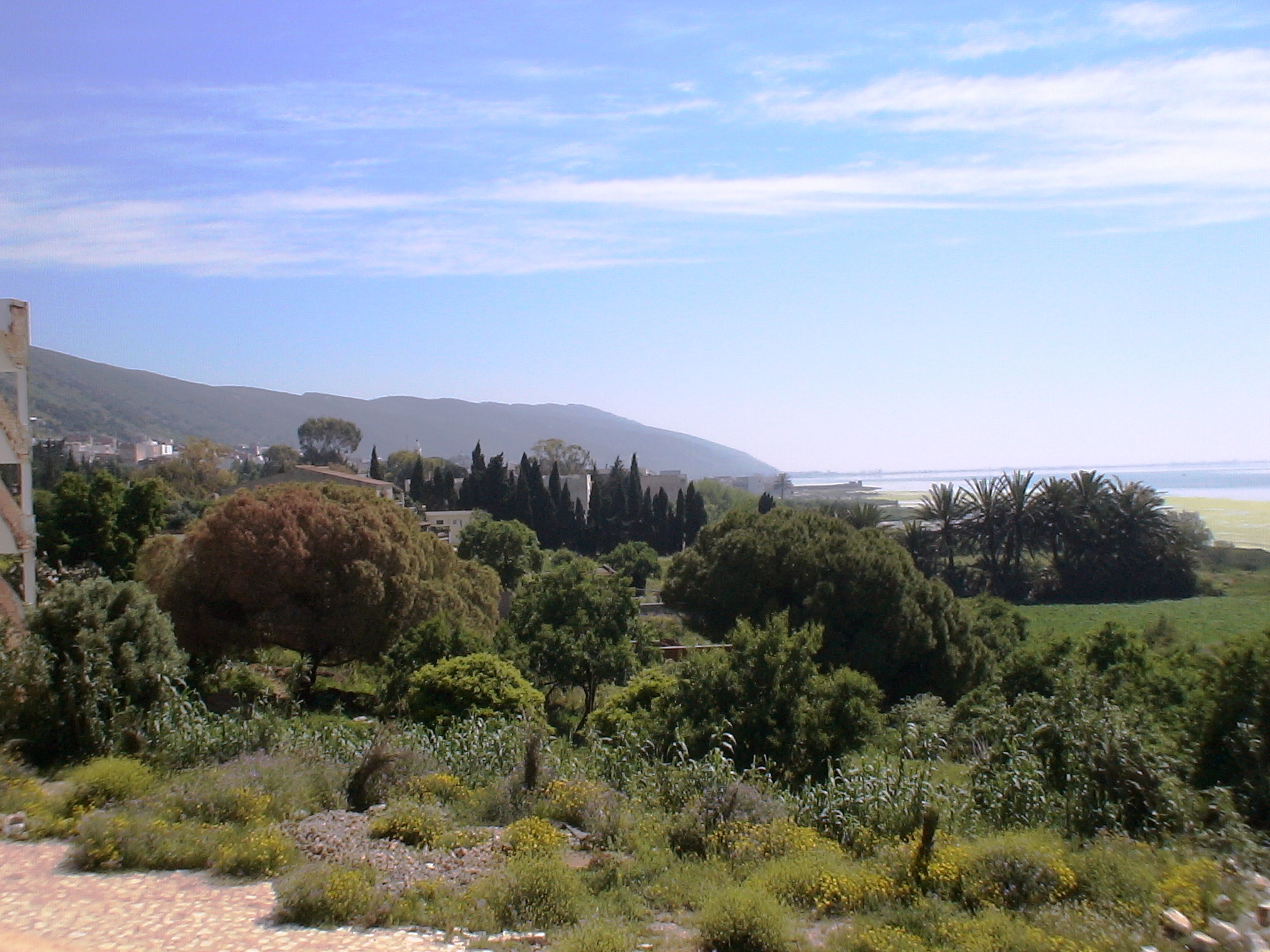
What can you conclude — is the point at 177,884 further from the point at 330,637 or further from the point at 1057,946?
the point at 330,637

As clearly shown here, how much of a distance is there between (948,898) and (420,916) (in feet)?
9.75

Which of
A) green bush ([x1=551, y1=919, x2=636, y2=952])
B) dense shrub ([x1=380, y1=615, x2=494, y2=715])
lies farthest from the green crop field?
green bush ([x1=551, y1=919, x2=636, y2=952])

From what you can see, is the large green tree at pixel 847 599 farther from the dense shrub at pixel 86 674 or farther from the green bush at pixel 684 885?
the green bush at pixel 684 885

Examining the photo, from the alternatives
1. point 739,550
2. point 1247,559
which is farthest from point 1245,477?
point 739,550

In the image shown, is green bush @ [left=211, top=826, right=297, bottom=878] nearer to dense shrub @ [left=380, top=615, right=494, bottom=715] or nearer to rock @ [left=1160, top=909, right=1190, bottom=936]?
rock @ [left=1160, top=909, right=1190, bottom=936]

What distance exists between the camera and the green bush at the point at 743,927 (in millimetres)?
5008

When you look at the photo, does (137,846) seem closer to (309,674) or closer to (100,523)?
(309,674)

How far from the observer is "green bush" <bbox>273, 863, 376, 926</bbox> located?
5.29 metres

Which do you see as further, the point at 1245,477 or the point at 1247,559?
the point at 1245,477

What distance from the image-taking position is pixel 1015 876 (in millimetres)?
5742

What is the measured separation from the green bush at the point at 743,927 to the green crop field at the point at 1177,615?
29114mm

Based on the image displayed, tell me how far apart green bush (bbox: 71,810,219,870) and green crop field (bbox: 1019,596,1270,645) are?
98.8ft

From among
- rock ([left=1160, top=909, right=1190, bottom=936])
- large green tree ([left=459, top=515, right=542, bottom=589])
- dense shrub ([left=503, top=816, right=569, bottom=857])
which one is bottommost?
large green tree ([left=459, top=515, right=542, bottom=589])

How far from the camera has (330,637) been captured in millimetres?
19078
